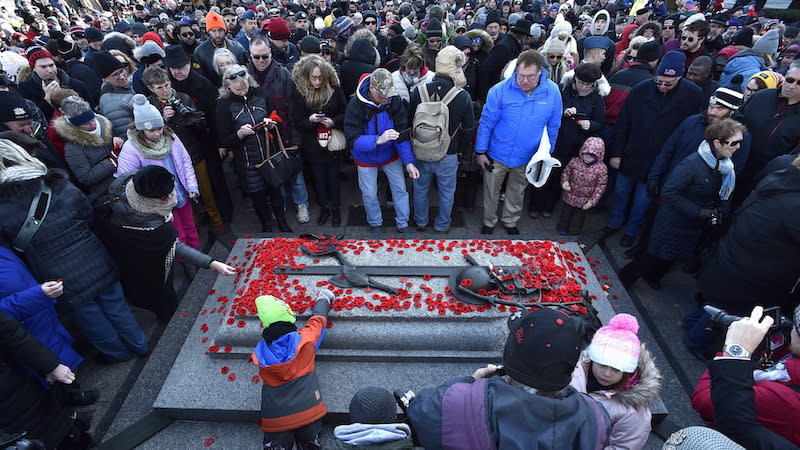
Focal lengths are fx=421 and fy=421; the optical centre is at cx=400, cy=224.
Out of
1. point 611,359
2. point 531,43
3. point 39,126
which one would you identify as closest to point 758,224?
point 611,359

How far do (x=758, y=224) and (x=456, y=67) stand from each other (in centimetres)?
291

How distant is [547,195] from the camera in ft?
18.5

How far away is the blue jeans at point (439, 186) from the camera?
4.79 m

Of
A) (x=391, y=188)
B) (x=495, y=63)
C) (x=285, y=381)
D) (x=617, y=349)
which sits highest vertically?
(x=495, y=63)

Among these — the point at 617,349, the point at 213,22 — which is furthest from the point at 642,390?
the point at 213,22

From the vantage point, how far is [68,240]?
2984mm

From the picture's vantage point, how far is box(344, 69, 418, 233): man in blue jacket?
13.9 ft

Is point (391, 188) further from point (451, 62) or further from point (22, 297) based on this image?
→ point (22, 297)

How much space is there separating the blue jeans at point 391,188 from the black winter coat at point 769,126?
3515 mm

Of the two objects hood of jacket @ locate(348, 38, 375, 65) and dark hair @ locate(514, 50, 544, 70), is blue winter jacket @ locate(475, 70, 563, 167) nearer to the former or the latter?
dark hair @ locate(514, 50, 544, 70)

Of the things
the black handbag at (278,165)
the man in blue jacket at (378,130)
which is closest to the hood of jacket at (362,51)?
the man in blue jacket at (378,130)

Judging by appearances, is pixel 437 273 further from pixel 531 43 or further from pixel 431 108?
pixel 531 43

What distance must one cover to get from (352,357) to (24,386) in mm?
2061

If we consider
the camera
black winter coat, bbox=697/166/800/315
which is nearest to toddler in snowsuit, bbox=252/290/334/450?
the camera
